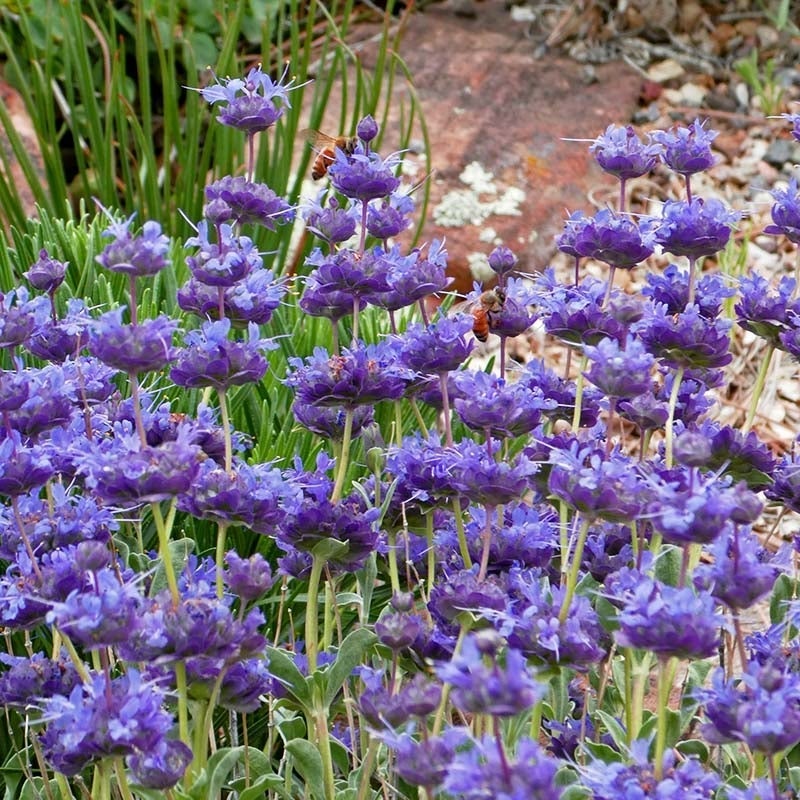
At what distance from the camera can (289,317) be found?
7.71 feet

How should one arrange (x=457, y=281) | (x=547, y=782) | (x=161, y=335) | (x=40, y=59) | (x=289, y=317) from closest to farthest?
(x=547, y=782) → (x=161, y=335) → (x=289, y=317) → (x=457, y=281) → (x=40, y=59)

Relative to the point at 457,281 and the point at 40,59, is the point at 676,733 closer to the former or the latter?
the point at 457,281

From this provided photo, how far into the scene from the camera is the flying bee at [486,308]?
138 cm

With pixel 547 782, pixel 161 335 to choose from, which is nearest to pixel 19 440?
pixel 161 335

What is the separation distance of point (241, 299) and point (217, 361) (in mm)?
105

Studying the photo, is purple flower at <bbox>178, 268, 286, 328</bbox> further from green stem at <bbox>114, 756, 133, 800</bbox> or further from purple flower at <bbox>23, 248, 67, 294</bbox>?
green stem at <bbox>114, 756, 133, 800</bbox>

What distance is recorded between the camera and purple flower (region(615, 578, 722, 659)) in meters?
0.89

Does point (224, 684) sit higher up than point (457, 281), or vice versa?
point (224, 684)

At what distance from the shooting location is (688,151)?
4.42 feet

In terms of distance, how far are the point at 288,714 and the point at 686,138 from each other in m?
0.73

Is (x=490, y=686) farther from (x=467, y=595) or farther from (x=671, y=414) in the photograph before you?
(x=671, y=414)

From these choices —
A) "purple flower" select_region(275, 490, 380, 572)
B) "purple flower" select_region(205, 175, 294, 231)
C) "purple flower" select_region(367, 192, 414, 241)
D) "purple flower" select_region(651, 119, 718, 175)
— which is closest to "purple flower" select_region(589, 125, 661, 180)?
"purple flower" select_region(651, 119, 718, 175)

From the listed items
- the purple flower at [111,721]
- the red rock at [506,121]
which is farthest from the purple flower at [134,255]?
the red rock at [506,121]

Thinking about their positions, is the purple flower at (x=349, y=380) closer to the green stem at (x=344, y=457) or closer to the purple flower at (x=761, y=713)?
the green stem at (x=344, y=457)
